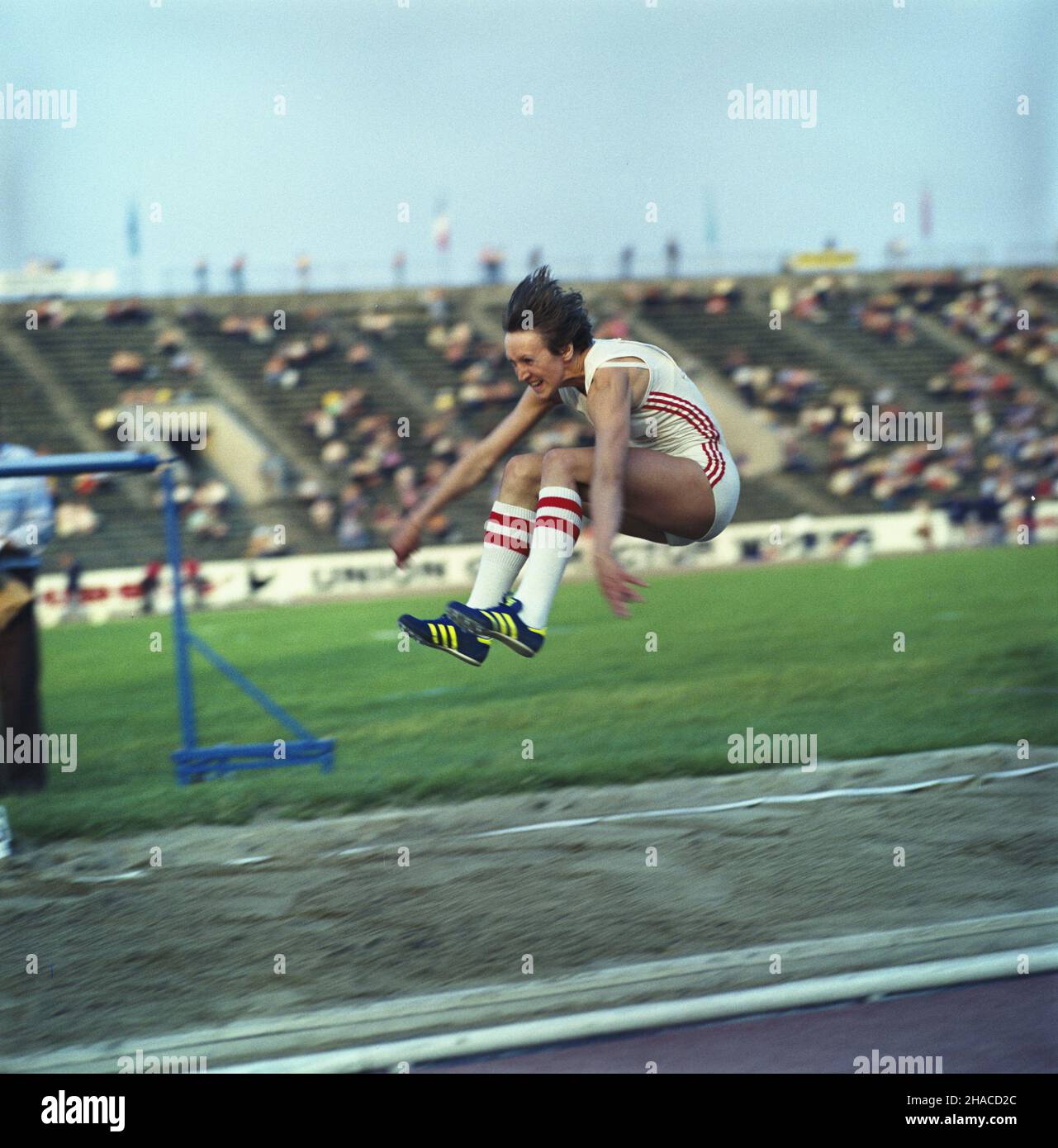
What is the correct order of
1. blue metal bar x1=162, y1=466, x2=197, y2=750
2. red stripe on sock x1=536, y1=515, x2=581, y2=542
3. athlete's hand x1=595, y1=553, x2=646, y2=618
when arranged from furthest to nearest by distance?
blue metal bar x1=162, y1=466, x2=197, y2=750
red stripe on sock x1=536, y1=515, x2=581, y2=542
athlete's hand x1=595, y1=553, x2=646, y2=618

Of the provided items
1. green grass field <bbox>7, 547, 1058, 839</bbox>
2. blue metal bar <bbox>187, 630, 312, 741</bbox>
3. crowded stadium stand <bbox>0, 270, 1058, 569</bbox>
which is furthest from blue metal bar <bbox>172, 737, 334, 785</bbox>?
crowded stadium stand <bbox>0, 270, 1058, 569</bbox>

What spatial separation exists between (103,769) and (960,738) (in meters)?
5.09

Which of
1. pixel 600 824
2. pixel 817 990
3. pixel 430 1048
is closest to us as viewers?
pixel 430 1048

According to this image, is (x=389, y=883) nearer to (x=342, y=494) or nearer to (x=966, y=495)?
(x=342, y=494)

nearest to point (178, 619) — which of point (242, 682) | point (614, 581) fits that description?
point (242, 682)

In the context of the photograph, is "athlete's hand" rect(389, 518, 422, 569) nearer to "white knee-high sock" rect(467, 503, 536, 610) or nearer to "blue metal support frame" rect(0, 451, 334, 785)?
"white knee-high sock" rect(467, 503, 536, 610)

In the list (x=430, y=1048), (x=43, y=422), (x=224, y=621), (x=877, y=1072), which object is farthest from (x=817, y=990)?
(x=43, y=422)

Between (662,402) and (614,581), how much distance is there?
0.60 metres

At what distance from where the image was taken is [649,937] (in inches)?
188

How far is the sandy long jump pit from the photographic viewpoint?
4.16 meters

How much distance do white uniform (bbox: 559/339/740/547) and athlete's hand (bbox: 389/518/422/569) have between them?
545 millimetres

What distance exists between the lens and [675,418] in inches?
149

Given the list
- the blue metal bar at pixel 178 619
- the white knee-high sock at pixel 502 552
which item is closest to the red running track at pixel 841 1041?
the white knee-high sock at pixel 502 552

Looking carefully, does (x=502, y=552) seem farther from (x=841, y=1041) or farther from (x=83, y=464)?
(x=83, y=464)
